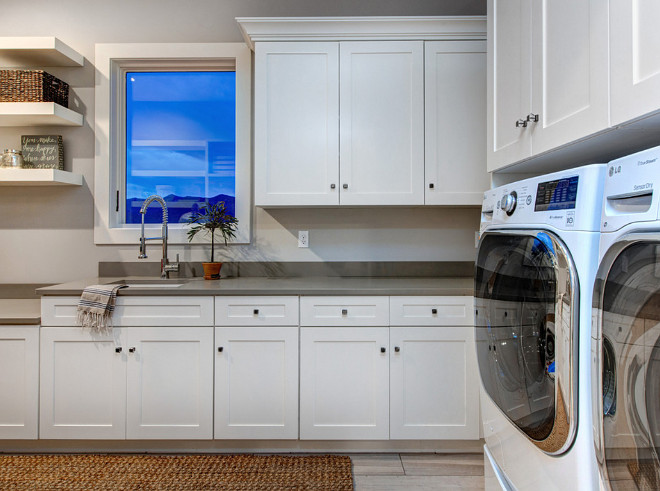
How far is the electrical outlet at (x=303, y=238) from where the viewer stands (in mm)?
2713

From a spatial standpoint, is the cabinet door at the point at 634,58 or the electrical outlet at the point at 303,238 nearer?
the cabinet door at the point at 634,58

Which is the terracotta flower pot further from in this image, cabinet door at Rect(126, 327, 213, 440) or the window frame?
cabinet door at Rect(126, 327, 213, 440)

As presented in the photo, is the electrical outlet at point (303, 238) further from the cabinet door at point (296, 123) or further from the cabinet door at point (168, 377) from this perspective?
the cabinet door at point (168, 377)

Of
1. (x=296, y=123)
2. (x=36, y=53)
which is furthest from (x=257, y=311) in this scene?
(x=36, y=53)

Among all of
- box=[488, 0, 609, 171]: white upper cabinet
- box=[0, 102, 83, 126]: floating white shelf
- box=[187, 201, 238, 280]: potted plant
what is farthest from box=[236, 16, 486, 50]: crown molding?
box=[0, 102, 83, 126]: floating white shelf

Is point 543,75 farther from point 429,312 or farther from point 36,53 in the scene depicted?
point 36,53

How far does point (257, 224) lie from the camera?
8.98 feet

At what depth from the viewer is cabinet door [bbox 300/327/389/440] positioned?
215 cm

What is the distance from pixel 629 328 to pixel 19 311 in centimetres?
263

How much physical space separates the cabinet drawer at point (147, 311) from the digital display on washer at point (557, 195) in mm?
1555

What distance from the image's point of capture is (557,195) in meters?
1.10

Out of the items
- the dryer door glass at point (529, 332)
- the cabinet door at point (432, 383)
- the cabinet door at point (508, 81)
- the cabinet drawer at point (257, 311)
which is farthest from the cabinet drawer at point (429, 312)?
the cabinet door at point (508, 81)

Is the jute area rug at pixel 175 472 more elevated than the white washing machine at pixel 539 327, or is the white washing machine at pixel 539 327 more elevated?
the white washing machine at pixel 539 327

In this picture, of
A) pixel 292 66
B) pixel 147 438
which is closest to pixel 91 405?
pixel 147 438
